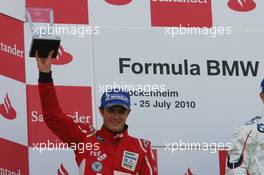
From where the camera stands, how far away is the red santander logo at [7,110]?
6012 mm

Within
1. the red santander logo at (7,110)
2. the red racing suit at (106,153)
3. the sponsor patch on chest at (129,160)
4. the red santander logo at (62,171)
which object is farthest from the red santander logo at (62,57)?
the sponsor patch on chest at (129,160)

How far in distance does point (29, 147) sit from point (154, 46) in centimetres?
103

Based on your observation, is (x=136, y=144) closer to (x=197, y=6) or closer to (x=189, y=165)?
(x=189, y=165)

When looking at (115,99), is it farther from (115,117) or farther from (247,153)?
(247,153)

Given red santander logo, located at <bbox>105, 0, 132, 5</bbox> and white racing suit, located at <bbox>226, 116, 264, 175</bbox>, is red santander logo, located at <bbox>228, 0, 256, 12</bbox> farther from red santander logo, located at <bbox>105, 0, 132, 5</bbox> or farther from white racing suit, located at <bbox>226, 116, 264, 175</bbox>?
white racing suit, located at <bbox>226, 116, 264, 175</bbox>

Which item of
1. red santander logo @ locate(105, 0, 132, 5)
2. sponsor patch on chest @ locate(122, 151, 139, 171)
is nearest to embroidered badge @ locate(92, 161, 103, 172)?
sponsor patch on chest @ locate(122, 151, 139, 171)

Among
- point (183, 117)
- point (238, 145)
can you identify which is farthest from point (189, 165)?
point (238, 145)

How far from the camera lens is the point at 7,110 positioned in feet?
19.8

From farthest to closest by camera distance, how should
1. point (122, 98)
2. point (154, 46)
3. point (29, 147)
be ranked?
1. point (154, 46)
2. point (29, 147)
3. point (122, 98)

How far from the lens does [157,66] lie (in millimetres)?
6371

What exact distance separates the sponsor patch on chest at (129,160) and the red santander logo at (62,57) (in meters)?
0.98

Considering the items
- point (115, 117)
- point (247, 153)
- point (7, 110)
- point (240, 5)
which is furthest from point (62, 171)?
point (240, 5)

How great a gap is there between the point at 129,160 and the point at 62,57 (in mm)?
1044

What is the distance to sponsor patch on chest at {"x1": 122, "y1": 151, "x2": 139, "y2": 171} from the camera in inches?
215
